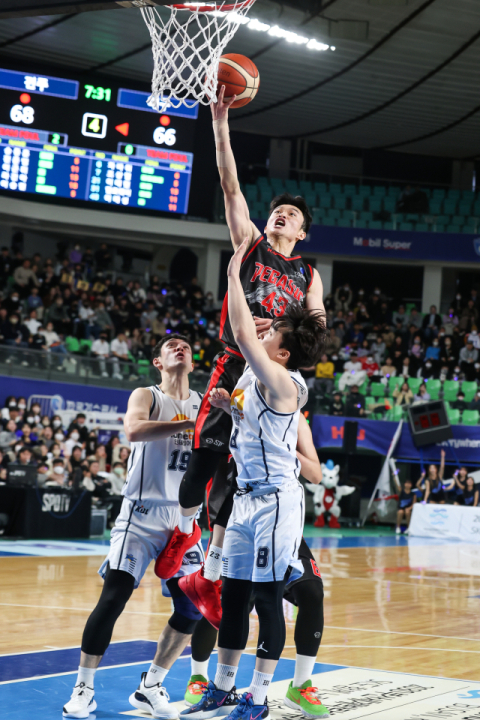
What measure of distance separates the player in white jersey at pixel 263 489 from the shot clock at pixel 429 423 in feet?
50.0

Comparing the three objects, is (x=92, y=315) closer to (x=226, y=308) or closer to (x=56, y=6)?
(x=56, y=6)

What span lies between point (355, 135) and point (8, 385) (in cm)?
1558

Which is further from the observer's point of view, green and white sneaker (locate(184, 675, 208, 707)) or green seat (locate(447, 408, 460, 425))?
green seat (locate(447, 408, 460, 425))

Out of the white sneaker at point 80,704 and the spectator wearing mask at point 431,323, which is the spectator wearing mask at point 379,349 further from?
the white sneaker at point 80,704

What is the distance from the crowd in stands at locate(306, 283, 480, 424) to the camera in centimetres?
2006

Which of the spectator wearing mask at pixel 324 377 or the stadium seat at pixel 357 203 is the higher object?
the stadium seat at pixel 357 203

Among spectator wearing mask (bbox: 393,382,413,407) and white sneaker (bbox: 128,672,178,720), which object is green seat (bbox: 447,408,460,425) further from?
white sneaker (bbox: 128,672,178,720)

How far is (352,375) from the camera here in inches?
837

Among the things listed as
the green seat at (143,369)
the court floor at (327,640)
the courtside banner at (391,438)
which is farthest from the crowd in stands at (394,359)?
the court floor at (327,640)

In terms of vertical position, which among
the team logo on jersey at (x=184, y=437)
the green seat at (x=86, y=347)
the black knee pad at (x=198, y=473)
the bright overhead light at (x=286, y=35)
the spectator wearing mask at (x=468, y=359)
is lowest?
the black knee pad at (x=198, y=473)

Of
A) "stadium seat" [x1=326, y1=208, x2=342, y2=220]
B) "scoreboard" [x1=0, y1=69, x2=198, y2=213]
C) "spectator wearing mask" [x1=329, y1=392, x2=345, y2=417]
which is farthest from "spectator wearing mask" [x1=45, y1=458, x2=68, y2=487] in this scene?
"stadium seat" [x1=326, y1=208, x2=342, y2=220]

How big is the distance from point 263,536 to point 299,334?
983mm

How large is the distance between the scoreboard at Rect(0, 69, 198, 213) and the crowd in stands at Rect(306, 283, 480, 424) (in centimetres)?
524

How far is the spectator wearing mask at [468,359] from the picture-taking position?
22397 millimetres
